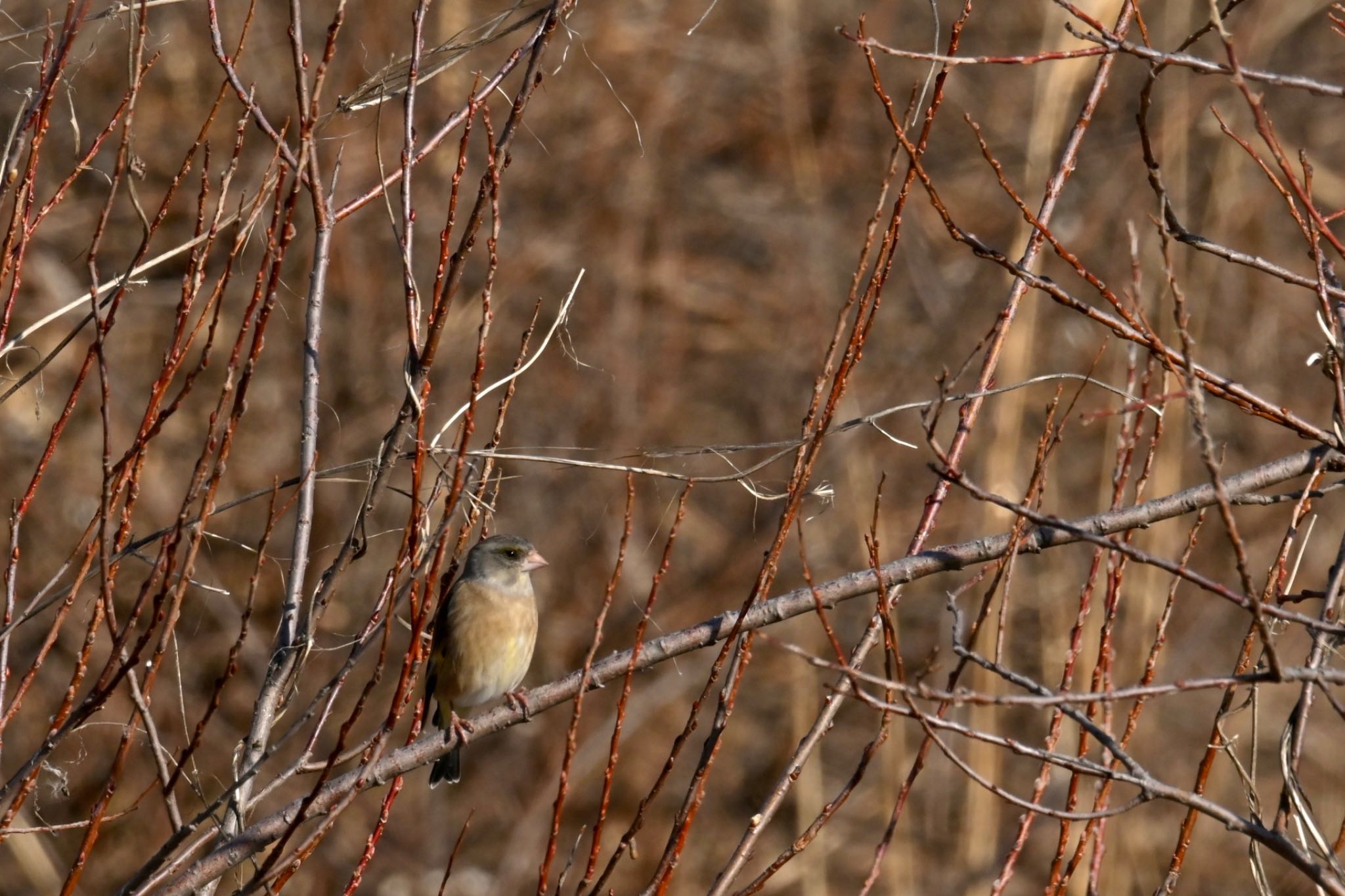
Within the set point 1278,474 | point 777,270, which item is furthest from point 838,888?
point 1278,474

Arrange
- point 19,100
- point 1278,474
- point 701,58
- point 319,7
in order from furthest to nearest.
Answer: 1. point 701,58
2. point 319,7
3. point 19,100
4. point 1278,474

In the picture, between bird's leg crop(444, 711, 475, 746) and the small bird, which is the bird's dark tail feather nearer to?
the small bird

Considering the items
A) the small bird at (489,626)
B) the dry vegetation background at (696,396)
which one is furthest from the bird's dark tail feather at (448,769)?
the dry vegetation background at (696,396)

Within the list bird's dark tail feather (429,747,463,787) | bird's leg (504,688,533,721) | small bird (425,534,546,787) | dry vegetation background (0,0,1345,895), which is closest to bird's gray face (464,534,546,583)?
small bird (425,534,546,787)

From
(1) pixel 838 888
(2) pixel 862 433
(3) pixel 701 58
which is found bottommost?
(1) pixel 838 888

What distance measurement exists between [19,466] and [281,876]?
22.9 ft

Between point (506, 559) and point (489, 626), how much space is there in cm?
26

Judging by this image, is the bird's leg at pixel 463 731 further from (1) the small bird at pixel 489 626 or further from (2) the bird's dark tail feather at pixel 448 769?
(2) the bird's dark tail feather at pixel 448 769

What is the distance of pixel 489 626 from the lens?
19.0 ft

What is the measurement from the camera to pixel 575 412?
398 inches

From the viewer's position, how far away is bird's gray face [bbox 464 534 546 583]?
19.2 ft

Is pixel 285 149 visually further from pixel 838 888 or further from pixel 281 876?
pixel 838 888

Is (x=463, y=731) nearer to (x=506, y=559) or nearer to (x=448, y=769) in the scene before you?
(x=506, y=559)

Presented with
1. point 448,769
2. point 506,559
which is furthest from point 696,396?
point 506,559
